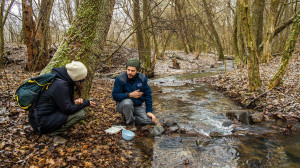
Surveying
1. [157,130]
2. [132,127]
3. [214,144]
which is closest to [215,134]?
[214,144]

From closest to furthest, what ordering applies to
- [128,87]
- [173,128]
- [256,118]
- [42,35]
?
[128,87] < [173,128] < [256,118] < [42,35]

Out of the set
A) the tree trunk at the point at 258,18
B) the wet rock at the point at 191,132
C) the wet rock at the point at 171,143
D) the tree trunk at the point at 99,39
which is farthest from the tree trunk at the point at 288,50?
Result: the tree trunk at the point at 258,18

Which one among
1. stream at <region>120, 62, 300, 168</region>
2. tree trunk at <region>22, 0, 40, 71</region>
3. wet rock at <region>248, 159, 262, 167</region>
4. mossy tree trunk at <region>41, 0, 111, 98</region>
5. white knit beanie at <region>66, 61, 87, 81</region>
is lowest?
wet rock at <region>248, 159, 262, 167</region>

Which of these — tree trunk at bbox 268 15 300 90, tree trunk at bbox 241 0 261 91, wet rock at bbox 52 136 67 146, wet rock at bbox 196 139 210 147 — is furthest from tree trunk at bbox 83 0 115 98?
tree trunk at bbox 268 15 300 90

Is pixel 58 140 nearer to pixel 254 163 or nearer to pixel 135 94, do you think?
pixel 135 94

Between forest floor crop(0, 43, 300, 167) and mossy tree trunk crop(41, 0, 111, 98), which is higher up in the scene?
mossy tree trunk crop(41, 0, 111, 98)

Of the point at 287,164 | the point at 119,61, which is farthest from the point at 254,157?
the point at 119,61

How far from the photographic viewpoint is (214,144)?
424cm

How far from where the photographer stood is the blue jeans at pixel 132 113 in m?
4.71

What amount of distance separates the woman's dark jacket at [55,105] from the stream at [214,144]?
152 cm

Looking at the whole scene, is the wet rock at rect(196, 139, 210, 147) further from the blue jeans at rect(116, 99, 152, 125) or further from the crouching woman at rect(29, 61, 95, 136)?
the crouching woman at rect(29, 61, 95, 136)

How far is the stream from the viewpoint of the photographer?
3529mm

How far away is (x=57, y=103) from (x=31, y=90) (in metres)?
0.44

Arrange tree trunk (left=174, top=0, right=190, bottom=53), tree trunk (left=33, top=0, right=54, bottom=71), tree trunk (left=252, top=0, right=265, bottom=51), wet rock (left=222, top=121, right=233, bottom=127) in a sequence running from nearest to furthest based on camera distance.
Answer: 1. wet rock (left=222, top=121, right=233, bottom=127)
2. tree trunk (left=174, top=0, right=190, bottom=53)
3. tree trunk (left=33, top=0, right=54, bottom=71)
4. tree trunk (left=252, top=0, right=265, bottom=51)
